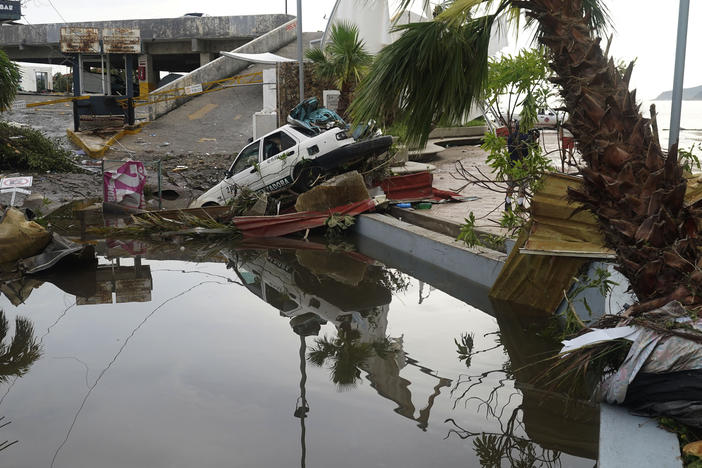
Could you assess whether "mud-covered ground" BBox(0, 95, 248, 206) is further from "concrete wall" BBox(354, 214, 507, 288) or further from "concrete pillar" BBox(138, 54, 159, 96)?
"concrete pillar" BBox(138, 54, 159, 96)

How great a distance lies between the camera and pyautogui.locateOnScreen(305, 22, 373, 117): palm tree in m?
18.8

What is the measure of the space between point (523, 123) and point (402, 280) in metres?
2.89

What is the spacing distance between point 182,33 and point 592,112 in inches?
1404

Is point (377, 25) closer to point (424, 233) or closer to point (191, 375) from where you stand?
A: point (424, 233)

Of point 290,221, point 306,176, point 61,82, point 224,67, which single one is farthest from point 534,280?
point 61,82

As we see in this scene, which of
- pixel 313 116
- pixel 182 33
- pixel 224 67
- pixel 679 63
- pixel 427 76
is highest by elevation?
pixel 182 33

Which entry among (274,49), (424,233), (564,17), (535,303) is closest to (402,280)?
(424,233)

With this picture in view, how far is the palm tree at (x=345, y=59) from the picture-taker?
18844 mm

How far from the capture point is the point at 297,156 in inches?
514

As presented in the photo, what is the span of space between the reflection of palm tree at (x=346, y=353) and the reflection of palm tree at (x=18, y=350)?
2.66 m

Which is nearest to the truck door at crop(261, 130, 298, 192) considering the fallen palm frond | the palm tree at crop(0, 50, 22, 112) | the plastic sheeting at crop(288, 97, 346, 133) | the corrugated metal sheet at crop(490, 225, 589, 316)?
the plastic sheeting at crop(288, 97, 346, 133)

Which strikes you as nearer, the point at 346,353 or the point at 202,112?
the point at 346,353

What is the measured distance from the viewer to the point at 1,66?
18.1 meters

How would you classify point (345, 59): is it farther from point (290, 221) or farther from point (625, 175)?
point (625, 175)
